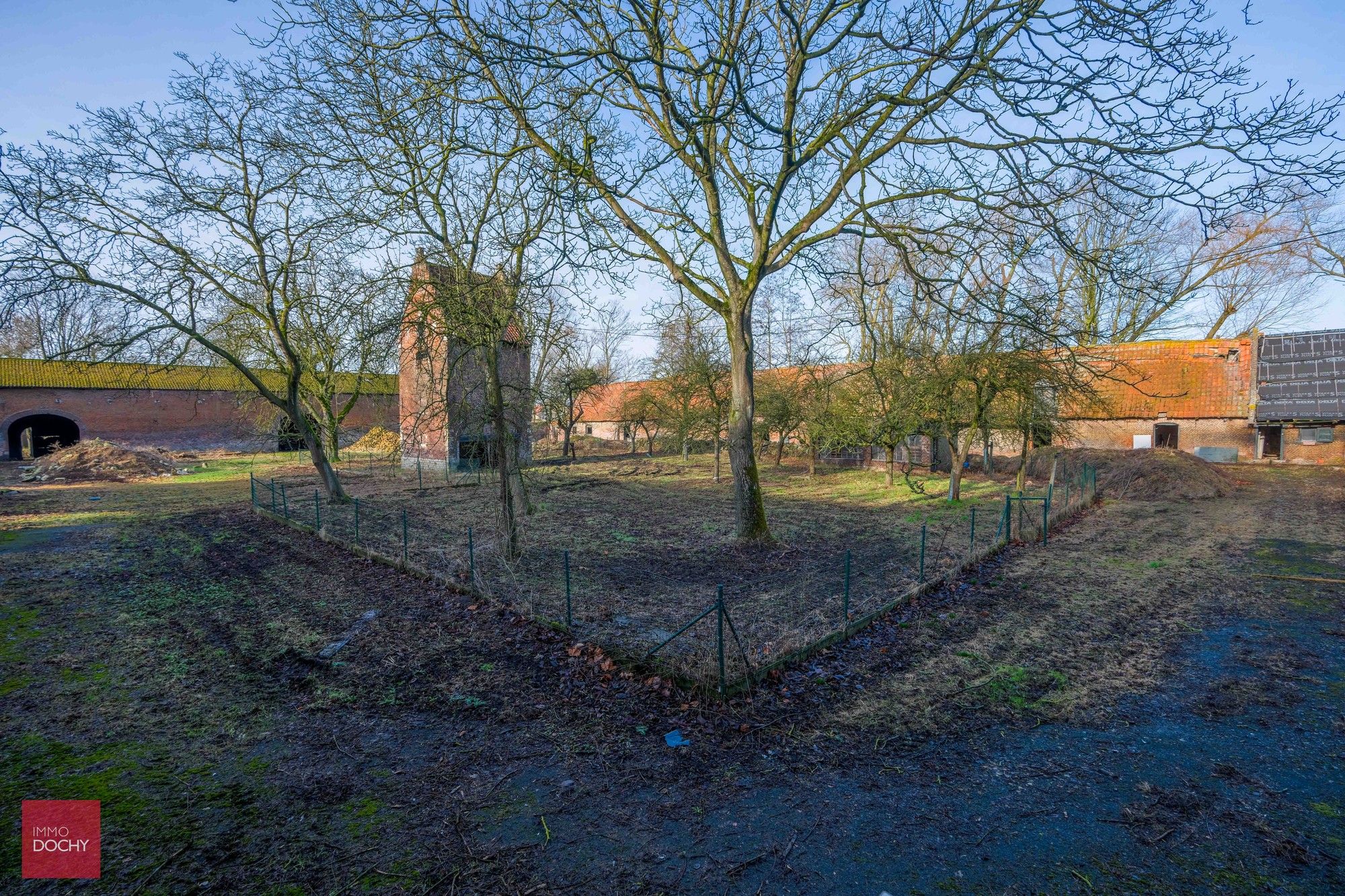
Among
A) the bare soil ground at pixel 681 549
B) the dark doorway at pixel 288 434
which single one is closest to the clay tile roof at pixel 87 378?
the dark doorway at pixel 288 434

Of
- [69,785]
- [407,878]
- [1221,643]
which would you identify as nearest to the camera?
[407,878]

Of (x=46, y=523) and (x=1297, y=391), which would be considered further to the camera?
(x=1297, y=391)

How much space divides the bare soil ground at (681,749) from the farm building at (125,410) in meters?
22.2

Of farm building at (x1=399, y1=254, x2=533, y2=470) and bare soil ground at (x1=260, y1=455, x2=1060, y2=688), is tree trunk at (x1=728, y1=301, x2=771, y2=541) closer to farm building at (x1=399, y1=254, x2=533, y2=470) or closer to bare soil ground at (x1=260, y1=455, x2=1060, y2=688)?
bare soil ground at (x1=260, y1=455, x2=1060, y2=688)

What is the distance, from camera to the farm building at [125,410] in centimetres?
2895

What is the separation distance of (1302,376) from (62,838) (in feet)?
130

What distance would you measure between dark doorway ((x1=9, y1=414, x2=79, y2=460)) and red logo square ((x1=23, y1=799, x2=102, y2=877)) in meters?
36.6

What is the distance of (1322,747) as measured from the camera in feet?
15.2

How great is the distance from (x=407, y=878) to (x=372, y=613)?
5493 millimetres

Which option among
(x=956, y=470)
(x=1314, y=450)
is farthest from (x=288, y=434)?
(x=1314, y=450)

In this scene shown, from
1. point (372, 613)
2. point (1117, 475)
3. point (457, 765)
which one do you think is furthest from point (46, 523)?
point (1117, 475)

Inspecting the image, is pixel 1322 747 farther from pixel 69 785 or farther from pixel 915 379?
pixel 915 379

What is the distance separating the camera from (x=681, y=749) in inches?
191

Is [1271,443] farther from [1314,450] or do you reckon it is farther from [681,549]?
[681,549]
